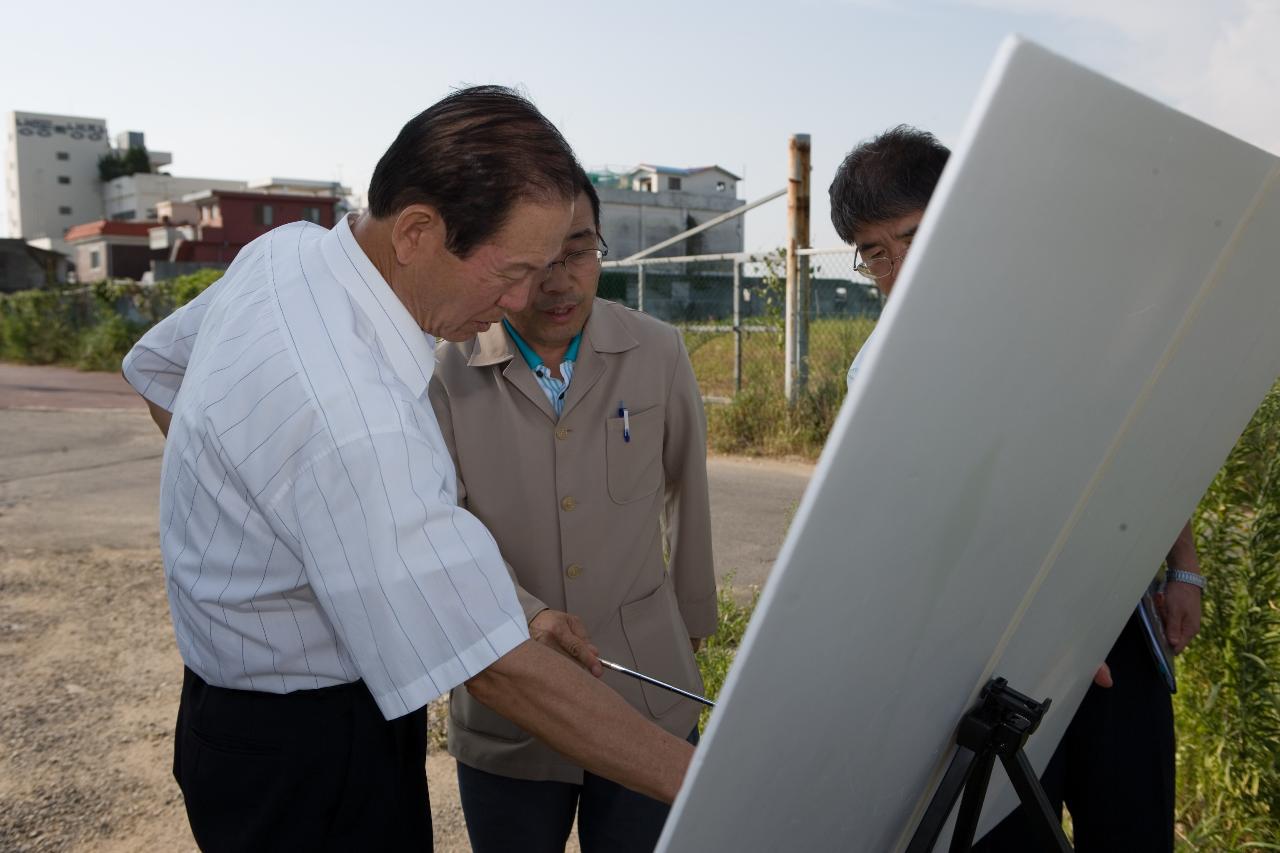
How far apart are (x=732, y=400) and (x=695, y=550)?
7.55 metres

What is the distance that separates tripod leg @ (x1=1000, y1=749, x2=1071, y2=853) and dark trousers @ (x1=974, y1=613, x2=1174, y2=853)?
0.86 meters

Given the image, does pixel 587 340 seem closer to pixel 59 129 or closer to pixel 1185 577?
pixel 1185 577

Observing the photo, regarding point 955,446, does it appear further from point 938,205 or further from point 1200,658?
point 1200,658

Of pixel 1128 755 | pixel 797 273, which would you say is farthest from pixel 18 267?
pixel 1128 755

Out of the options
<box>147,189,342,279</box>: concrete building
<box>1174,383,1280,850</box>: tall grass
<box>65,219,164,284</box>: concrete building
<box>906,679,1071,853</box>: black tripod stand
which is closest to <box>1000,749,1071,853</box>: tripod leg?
<box>906,679,1071,853</box>: black tripod stand

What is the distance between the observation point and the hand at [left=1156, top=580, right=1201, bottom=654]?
7.02 ft

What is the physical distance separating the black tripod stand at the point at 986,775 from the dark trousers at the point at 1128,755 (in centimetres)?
87

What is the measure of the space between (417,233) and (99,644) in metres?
4.35

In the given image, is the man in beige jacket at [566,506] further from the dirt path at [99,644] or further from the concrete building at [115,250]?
the concrete building at [115,250]

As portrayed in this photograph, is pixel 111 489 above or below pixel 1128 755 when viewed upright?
below

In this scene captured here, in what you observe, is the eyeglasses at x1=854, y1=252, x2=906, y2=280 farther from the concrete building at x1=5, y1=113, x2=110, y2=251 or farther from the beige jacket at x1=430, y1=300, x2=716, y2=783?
the concrete building at x1=5, y1=113, x2=110, y2=251

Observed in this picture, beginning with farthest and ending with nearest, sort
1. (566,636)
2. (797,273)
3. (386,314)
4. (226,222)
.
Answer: (226,222) → (797,273) → (566,636) → (386,314)

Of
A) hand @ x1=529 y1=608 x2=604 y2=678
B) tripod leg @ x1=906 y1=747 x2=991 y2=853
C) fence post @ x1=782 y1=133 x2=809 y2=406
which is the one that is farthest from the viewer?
fence post @ x1=782 y1=133 x2=809 y2=406

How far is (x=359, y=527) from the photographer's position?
1.25 meters
